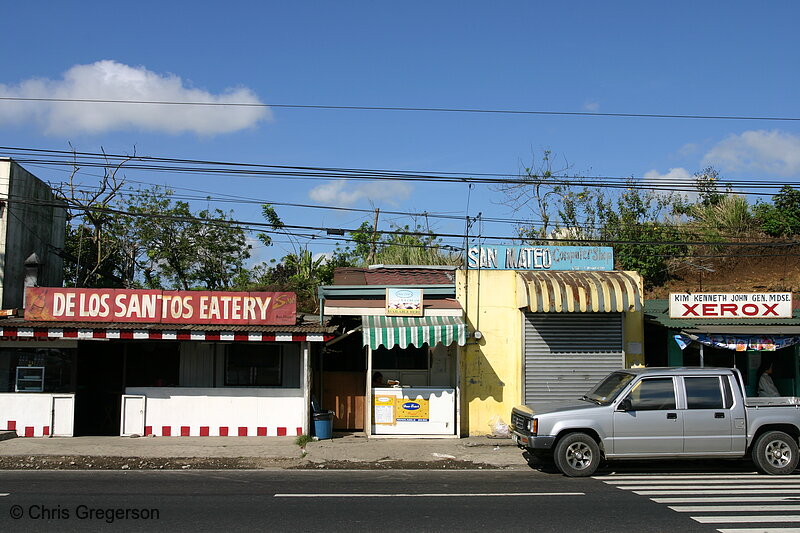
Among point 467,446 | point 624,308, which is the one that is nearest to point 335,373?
point 467,446

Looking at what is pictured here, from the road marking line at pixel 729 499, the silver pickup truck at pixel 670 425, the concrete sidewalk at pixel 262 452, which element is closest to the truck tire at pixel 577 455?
the silver pickup truck at pixel 670 425

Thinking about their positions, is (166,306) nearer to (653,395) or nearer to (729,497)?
(653,395)

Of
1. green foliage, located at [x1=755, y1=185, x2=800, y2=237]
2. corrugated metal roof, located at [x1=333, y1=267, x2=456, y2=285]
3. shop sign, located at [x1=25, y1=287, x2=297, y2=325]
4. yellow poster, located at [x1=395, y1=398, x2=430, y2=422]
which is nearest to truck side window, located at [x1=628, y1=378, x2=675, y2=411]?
yellow poster, located at [x1=395, y1=398, x2=430, y2=422]

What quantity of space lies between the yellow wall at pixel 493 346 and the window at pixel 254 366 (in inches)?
188

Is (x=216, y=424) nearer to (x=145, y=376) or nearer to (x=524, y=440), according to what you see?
(x=145, y=376)

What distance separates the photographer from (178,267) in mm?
35281

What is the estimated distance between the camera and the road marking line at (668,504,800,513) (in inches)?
337

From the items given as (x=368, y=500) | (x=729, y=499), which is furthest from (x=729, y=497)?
(x=368, y=500)

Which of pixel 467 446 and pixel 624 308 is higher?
pixel 624 308

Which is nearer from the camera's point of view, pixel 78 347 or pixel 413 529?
pixel 413 529

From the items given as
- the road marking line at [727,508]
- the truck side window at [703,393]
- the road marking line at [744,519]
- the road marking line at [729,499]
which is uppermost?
the truck side window at [703,393]

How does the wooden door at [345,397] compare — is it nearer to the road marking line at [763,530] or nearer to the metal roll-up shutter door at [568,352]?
the metal roll-up shutter door at [568,352]

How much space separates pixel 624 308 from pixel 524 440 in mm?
5618

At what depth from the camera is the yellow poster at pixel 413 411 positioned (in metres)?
15.9
